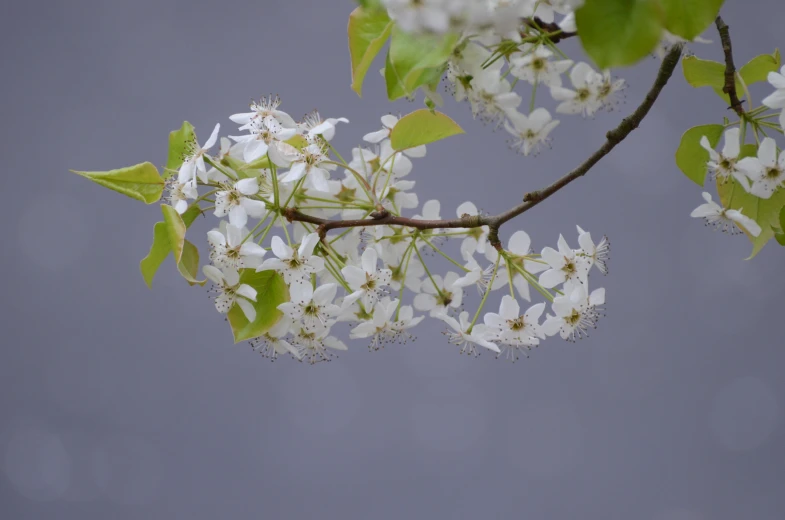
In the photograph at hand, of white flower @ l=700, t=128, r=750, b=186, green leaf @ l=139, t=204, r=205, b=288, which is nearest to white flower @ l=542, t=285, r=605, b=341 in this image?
white flower @ l=700, t=128, r=750, b=186

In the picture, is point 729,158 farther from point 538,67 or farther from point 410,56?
point 410,56

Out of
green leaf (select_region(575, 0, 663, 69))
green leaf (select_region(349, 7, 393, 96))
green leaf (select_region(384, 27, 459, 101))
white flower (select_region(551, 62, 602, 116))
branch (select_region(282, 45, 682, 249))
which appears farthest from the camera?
white flower (select_region(551, 62, 602, 116))

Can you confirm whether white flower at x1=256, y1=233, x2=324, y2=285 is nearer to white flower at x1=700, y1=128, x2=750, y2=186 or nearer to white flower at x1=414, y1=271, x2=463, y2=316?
white flower at x1=414, y1=271, x2=463, y2=316

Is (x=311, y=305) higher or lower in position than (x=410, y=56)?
lower

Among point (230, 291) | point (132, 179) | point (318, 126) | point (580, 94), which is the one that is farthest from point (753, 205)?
point (132, 179)

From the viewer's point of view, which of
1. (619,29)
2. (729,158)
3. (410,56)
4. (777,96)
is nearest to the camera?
(619,29)

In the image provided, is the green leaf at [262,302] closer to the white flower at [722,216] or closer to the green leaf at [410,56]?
the green leaf at [410,56]

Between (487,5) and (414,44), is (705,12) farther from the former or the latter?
(414,44)
